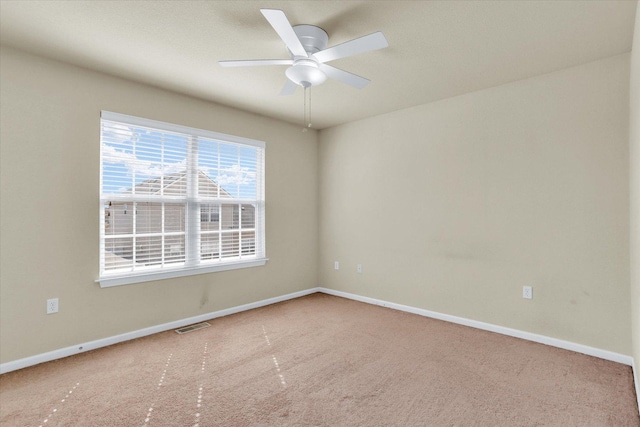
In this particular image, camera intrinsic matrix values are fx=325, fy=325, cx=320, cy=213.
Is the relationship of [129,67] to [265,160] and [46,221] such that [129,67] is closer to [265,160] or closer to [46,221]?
[46,221]

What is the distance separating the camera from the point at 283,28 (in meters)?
1.91

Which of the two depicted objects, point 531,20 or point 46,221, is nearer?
point 531,20

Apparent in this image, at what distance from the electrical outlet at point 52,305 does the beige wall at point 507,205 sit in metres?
3.34

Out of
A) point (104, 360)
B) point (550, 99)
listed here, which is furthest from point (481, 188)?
point (104, 360)

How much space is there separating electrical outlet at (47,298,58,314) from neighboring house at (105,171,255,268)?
53 cm

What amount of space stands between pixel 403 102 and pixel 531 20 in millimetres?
1717

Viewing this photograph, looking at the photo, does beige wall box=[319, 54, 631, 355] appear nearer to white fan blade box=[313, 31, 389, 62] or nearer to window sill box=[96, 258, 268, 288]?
window sill box=[96, 258, 268, 288]

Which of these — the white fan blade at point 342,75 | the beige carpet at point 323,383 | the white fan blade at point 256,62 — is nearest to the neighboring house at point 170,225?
the beige carpet at point 323,383

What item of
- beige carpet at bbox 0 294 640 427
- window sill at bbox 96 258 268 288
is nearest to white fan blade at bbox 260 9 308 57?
A: beige carpet at bbox 0 294 640 427

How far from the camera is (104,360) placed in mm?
2750

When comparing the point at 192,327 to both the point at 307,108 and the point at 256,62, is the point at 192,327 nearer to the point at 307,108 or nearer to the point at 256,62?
the point at 256,62

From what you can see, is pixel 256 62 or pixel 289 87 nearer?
pixel 256 62

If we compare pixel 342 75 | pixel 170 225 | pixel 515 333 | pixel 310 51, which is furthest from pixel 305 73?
pixel 515 333

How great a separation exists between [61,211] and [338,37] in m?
2.76
